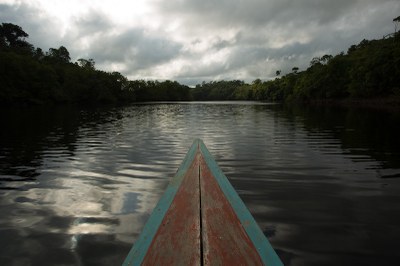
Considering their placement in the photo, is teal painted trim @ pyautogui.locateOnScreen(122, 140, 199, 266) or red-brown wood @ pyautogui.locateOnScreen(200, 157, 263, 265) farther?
teal painted trim @ pyautogui.locateOnScreen(122, 140, 199, 266)

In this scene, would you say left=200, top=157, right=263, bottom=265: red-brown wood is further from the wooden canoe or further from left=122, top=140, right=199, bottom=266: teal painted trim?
left=122, top=140, right=199, bottom=266: teal painted trim

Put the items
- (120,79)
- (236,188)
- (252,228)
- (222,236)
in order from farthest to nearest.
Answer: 1. (120,79)
2. (236,188)
3. (252,228)
4. (222,236)

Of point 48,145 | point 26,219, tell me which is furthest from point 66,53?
point 26,219

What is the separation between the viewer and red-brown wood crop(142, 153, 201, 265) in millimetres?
2713

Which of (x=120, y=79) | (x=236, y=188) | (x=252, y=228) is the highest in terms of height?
(x=120, y=79)

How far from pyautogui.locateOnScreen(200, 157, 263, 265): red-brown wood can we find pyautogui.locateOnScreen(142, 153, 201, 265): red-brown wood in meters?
0.08

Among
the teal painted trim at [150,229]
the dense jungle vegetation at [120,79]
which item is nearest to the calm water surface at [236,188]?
the teal painted trim at [150,229]

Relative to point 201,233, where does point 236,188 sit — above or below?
below

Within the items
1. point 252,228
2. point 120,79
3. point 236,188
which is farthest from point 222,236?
point 120,79

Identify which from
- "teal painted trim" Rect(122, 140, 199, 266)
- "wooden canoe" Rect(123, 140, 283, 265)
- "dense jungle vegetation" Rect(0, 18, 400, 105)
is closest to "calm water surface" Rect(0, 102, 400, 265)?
"teal painted trim" Rect(122, 140, 199, 266)

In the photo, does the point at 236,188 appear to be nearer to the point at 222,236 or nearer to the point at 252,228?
the point at 252,228

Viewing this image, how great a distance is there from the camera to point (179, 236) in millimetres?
3035

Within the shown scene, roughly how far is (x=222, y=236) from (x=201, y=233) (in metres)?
0.22

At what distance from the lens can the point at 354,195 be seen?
7648mm
